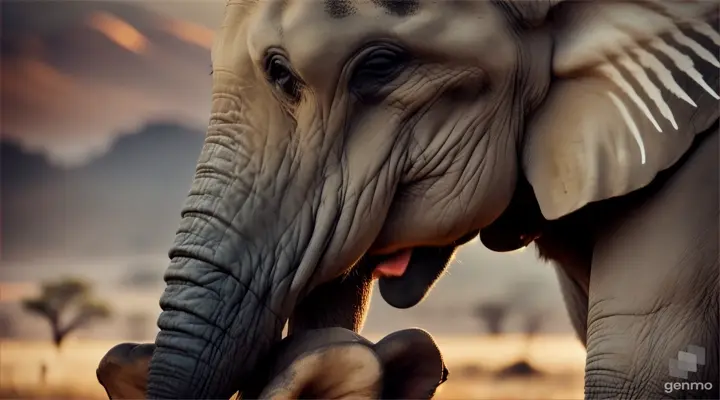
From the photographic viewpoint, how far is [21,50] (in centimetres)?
658

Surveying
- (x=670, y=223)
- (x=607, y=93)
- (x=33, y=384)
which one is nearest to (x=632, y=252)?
(x=670, y=223)

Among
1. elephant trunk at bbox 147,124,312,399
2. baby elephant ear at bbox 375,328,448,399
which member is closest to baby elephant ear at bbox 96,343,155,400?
elephant trunk at bbox 147,124,312,399

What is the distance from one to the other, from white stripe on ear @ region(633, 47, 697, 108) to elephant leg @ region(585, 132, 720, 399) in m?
0.09

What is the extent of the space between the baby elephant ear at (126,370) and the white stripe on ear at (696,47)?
0.94 metres

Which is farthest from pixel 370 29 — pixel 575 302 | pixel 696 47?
pixel 575 302

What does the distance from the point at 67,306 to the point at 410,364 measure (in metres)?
4.62

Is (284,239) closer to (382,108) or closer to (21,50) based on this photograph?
(382,108)

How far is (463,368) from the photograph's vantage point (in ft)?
19.6

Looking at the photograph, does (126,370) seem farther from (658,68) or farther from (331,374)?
(658,68)

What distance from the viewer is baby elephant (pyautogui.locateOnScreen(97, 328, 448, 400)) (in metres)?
2.17

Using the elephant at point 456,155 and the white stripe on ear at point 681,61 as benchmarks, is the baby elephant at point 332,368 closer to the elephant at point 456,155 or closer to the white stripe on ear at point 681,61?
the elephant at point 456,155

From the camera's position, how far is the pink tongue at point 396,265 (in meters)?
2.43

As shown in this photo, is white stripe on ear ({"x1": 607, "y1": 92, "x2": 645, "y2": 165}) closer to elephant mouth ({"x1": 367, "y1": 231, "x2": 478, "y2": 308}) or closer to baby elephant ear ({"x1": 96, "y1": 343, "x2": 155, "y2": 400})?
elephant mouth ({"x1": 367, "y1": 231, "x2": 478, "y2": 308})

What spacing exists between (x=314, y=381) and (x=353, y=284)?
0.37 m
